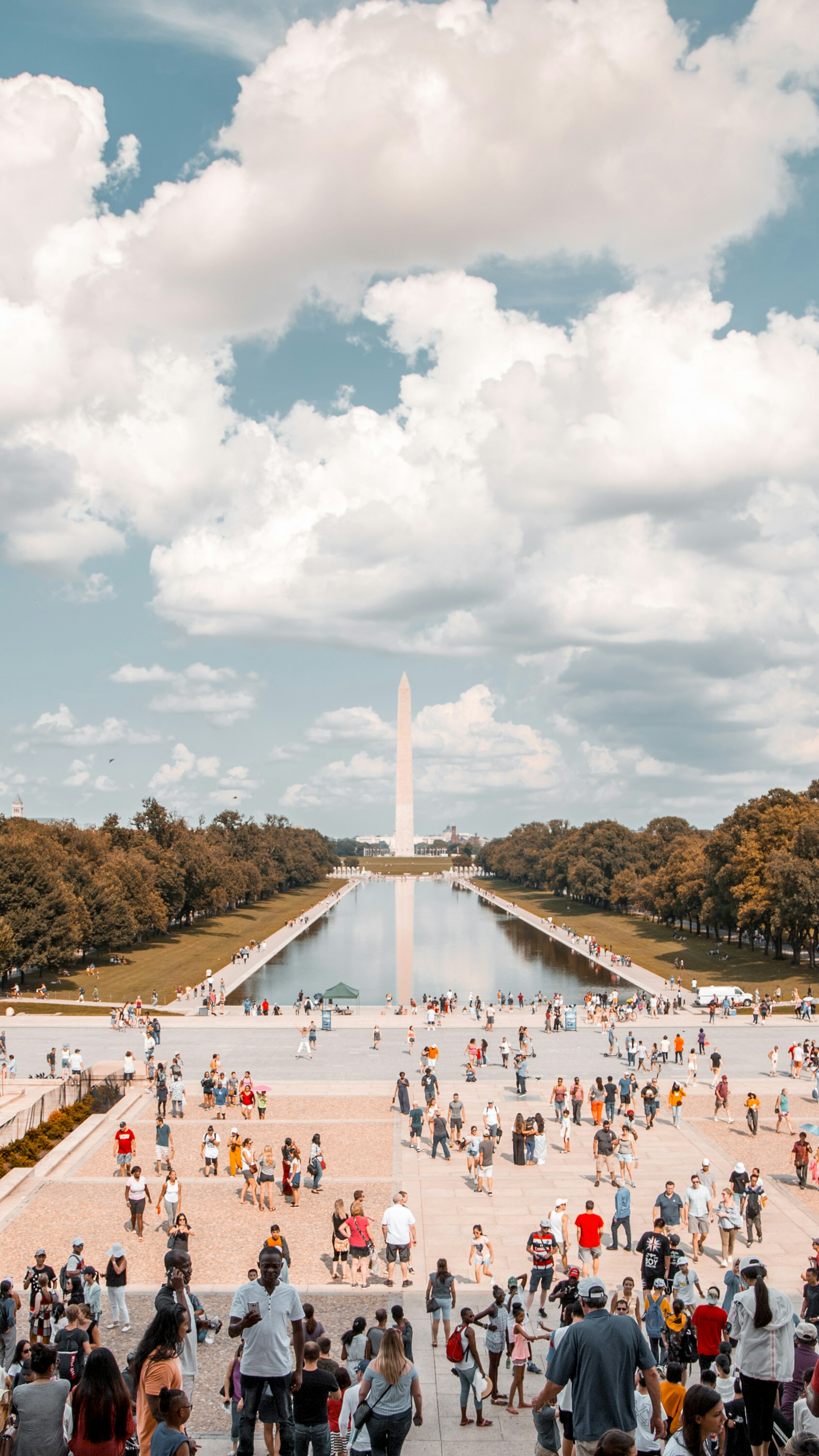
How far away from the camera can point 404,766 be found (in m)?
174

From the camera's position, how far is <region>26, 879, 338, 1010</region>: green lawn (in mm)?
59219

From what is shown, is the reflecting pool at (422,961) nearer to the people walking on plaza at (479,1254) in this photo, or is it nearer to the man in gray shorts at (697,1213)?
the man in gray shorts at (697,1213)

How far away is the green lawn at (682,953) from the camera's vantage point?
62219 millimetres

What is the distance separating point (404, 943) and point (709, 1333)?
7645cm

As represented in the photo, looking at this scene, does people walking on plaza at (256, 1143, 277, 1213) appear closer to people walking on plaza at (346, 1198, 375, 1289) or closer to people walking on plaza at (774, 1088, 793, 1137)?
people walking on plaza at (346, 1198, 375, 1289)

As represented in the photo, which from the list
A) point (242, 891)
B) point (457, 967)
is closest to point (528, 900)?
point (242, 891)

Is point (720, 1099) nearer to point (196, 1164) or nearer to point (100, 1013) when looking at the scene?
point (196, 1164)

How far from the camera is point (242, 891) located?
350 ft

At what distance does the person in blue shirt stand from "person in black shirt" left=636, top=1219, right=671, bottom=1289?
476 centimetres

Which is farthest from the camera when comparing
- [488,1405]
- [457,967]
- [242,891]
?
[242,891]

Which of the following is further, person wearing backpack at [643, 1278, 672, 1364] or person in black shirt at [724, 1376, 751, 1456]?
person wearing backpack at [643, 1278, 672, 1364]

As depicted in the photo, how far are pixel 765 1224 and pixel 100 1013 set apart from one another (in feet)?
125

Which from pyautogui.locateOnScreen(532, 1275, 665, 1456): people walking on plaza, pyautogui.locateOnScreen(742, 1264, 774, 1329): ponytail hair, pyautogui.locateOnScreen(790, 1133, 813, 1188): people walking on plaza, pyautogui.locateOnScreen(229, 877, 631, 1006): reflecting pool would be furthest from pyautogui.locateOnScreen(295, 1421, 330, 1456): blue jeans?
pyautogui.locateOnScreen(229, 877, 631, 1006): reflecting pool

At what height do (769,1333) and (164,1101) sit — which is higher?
(769,1333)
